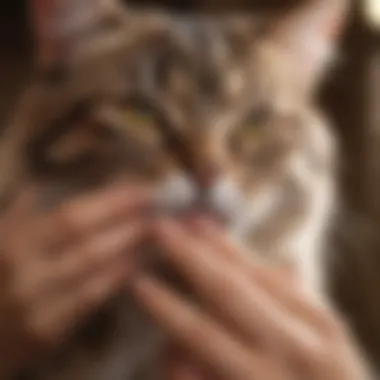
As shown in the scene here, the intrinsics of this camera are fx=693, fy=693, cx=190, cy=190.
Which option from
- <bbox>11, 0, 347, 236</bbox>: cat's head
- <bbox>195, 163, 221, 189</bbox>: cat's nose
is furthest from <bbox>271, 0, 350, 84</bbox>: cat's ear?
<bbox>195, 163, 221, 189</bbox>: cat's nose

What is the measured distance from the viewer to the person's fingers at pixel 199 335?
0.59 m

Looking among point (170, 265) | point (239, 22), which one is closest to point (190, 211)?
point (170, 265)

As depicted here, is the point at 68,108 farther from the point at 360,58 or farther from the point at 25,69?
the point at 360,58

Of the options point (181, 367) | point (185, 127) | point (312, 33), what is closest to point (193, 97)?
point (185, 127)

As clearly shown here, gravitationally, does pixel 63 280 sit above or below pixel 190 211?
below

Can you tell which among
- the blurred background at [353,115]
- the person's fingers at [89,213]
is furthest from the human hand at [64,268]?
the blurred background at [353,115]

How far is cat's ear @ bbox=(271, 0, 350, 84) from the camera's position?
67 centimetres

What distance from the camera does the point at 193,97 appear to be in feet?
2.15

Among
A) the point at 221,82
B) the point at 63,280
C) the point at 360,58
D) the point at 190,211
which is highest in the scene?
the point at 360,58

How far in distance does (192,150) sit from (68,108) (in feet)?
0.40

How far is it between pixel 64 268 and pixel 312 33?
0.33 metres

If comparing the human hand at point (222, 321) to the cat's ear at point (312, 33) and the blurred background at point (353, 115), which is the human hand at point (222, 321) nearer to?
the blurred background at point (353, 115)

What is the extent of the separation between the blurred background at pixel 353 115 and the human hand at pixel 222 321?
0.08 m

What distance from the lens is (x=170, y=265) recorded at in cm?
61
